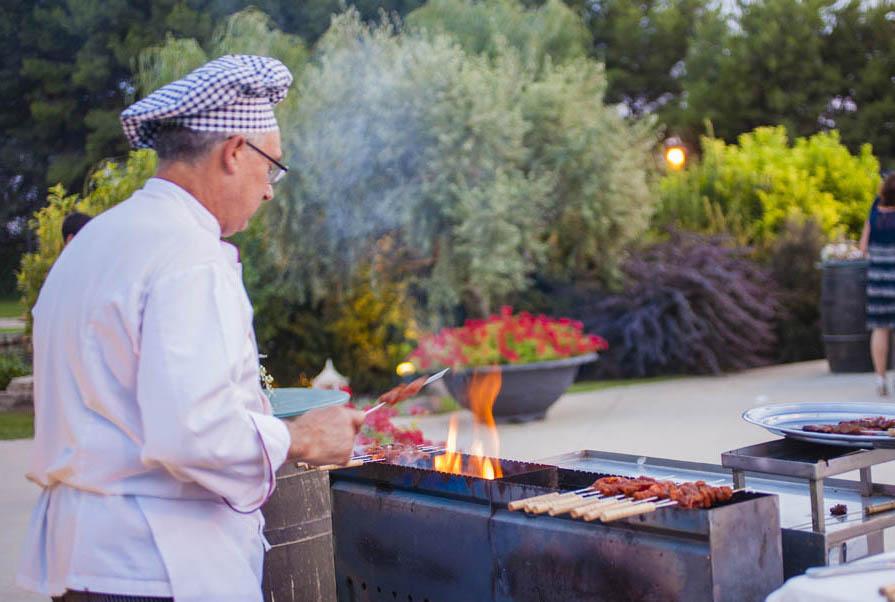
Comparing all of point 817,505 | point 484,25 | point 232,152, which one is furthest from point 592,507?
point 484,25

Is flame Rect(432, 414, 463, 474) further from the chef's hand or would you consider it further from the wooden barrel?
the chef's hand

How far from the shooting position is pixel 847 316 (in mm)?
9617

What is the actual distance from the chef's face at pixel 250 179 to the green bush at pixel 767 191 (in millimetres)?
12514

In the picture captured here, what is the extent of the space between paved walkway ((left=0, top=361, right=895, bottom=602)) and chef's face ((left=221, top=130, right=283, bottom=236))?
3026 mm

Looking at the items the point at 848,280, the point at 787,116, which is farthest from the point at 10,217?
the point at 787,116

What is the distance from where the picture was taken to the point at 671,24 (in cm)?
2895

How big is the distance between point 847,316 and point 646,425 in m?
3.37

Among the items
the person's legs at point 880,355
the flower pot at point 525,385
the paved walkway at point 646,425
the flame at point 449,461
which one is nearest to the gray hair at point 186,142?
the flame at point 449,461

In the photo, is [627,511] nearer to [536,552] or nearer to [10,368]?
[536,552]

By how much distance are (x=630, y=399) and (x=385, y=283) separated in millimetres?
3678

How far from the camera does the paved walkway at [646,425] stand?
5.92m

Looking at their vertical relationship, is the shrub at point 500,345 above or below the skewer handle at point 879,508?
above

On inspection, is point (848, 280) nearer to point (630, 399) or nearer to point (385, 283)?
point (630, 399)

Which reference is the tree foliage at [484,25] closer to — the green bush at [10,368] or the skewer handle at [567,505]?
the green bush at [10,368]
